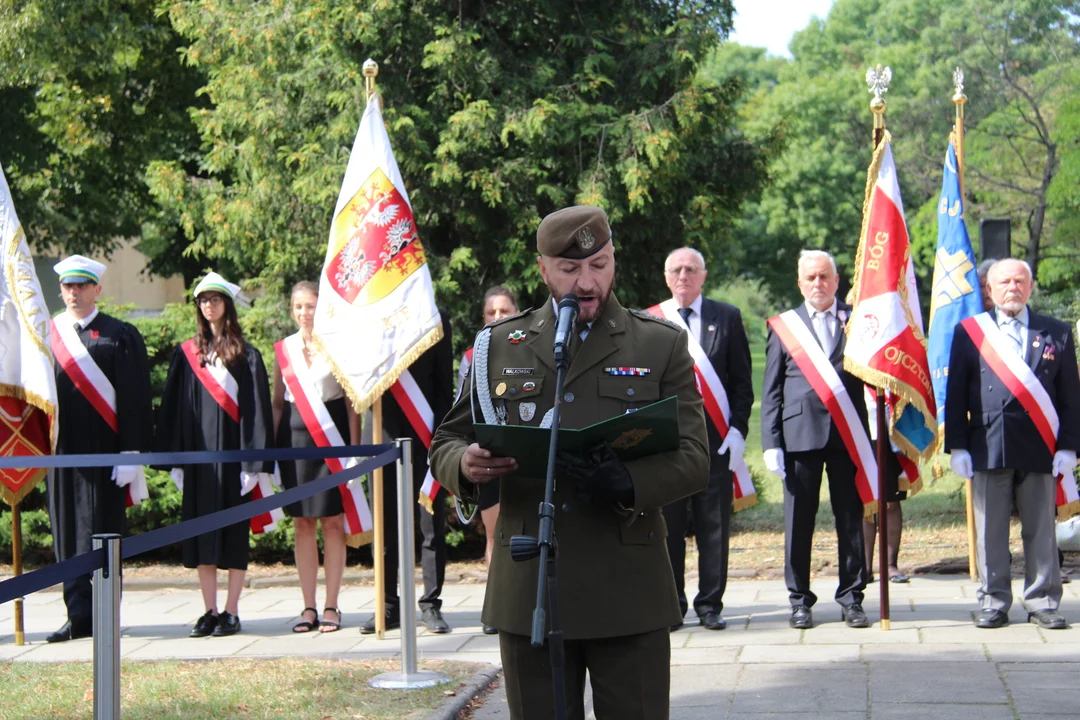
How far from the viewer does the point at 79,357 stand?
318 inches

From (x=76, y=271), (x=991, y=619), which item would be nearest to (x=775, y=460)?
(x=991, y=619)

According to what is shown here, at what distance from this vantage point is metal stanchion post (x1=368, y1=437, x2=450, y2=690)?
6391 millimetres

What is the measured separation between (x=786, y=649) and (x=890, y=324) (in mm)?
2018

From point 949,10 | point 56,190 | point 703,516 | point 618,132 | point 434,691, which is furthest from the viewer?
point 949,10

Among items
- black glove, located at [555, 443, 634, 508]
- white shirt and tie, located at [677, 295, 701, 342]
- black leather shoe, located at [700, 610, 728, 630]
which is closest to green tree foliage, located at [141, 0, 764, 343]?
white shirt and tie, located at [677, 295, 701, 342]

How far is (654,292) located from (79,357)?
638 cm

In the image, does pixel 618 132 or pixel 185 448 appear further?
pixel 618 132

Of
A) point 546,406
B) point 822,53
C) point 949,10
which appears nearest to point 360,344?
point 546,406

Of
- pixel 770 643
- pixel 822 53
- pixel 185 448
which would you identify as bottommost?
pixel 770 643

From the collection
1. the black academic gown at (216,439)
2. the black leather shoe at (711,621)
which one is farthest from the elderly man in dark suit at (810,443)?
the black academic gown at (216,439)

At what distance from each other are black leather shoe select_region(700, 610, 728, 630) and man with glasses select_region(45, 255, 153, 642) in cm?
353

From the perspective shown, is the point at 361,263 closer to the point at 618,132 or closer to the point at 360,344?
the point at 360,344

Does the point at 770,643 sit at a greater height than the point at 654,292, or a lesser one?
lesser

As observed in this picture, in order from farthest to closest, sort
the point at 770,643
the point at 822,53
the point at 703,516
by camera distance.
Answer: the point at 822,53 < the point at 703,516 < the point at 770,643
